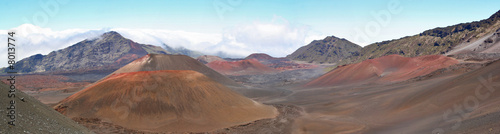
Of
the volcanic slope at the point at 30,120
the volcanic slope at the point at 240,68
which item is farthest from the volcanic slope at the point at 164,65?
the volcanic slope at the point at 240,68

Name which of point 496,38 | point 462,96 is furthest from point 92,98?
point 496,38

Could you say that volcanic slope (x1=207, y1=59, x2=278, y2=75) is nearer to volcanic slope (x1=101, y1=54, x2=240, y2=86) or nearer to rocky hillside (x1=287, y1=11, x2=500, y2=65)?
rocky hillside (x1=287, y1=11, x2=500, y2=65)

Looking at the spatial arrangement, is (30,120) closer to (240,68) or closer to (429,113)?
(429,113)

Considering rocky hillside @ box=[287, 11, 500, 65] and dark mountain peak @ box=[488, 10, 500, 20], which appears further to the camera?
dark mountain peak @ box=[488, 10, 500, 20]

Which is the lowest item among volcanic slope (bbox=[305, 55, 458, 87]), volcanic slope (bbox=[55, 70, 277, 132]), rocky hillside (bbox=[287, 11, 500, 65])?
volcanic slope (bbox=[55, 70, 277, 132])

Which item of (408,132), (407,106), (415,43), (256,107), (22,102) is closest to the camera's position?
(22,102)

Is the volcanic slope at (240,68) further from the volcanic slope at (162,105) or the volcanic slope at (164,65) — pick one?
the volcanic slope at (162,105)

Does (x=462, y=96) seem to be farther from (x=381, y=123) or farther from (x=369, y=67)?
(x=369, y=67)

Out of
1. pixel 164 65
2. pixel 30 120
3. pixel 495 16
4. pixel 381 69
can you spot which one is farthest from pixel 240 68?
pixel 30 120

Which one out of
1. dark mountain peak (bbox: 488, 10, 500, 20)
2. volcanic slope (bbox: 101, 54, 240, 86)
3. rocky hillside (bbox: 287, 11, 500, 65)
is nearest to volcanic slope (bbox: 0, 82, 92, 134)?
volcanic slope (bbox: 101, 54, 240, 86)
